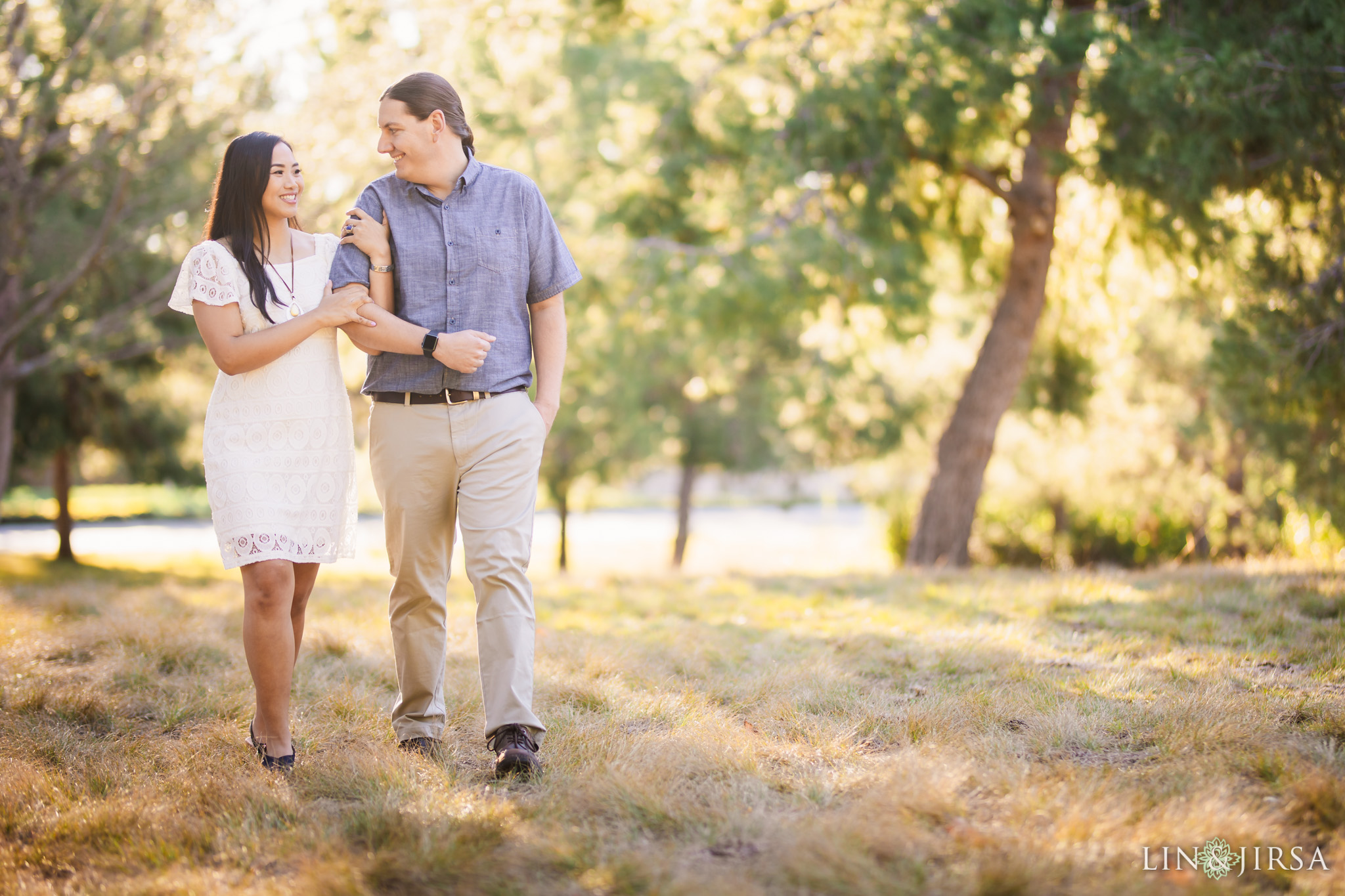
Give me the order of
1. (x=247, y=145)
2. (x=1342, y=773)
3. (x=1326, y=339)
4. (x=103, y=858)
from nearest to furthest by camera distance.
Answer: (x=103, y=858)
(x=1342, y=773)
(x=247, y=145)
(x=1326, y=339)

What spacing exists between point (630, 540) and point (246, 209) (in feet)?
72.3

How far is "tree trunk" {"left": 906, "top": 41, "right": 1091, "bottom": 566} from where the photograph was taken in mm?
7949

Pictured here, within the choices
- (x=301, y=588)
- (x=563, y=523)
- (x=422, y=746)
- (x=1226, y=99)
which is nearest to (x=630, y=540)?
(x=563, y=523)

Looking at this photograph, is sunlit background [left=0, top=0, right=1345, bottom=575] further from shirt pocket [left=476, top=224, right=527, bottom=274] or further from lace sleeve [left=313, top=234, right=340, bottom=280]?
lace sleeve [left=313, top=234, right=340, bottom=280]

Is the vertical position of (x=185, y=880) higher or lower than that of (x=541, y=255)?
lower

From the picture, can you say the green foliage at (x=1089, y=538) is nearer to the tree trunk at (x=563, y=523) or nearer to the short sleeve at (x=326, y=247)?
the tree trunk at (x=563, y=523)

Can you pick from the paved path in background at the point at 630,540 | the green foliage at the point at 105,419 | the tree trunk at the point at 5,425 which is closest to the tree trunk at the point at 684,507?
the paved path in background at the point at 630,540

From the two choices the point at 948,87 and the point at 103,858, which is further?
the point at 948,87

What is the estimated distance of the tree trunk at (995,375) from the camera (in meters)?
7.95

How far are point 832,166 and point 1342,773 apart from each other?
5945 millimetres

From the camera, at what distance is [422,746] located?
2.89 meters

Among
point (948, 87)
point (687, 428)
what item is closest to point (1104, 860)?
point (948, 87)

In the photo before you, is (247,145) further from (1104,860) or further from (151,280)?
(151,280)

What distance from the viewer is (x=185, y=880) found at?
6.84 ft
